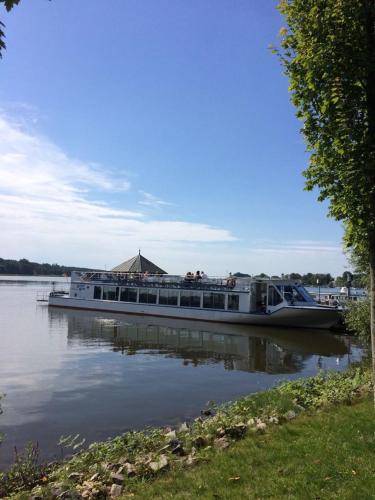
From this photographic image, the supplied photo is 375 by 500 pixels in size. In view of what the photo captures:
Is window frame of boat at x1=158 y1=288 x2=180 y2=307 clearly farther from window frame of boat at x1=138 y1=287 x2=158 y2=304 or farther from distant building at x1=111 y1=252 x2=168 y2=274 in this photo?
distant building at x1=111 y1=252 x2=168 y2=274

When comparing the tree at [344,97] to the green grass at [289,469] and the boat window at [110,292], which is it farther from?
the boat window at [110,292]

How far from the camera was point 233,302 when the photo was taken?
3984 centimetres

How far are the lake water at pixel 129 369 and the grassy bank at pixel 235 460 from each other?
83.4 inches

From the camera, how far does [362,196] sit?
789 cm

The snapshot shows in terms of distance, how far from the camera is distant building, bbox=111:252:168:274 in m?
54.2

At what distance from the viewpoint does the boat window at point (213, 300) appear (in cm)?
4053

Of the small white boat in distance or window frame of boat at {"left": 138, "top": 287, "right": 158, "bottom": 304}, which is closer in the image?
the small white boat in distance

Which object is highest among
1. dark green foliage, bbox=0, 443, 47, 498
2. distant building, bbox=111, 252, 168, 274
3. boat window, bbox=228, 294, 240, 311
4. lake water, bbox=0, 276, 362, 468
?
distant building, bbox=111, 252, 168, 274

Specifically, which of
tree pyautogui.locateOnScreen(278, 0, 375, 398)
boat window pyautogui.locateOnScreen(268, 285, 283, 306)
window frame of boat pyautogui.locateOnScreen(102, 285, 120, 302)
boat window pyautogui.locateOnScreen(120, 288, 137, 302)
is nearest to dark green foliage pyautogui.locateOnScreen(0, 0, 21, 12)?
tree pyautogui.locateOnScreen(278, 0, 375, 398)

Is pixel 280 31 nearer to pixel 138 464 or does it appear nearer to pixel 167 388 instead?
pixel 138 464

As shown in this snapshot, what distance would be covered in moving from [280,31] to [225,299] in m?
32.3

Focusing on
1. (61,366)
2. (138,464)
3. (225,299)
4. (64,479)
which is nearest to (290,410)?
(138,464)

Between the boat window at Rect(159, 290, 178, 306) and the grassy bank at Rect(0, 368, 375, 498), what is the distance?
32885 mm

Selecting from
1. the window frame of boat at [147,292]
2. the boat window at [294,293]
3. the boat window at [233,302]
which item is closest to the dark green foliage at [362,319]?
the boat window at [294,293]
